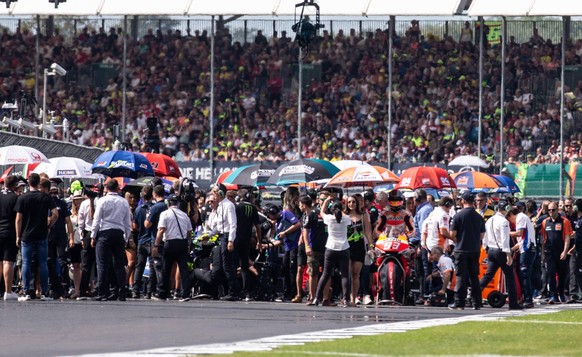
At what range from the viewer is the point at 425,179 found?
97.6ft

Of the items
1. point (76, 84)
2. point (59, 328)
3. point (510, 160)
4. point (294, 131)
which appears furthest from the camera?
point (76, 84)

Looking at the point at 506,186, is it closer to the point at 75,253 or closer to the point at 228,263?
the point at 228,263

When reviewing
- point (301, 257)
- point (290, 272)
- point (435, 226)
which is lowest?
point (290, 272)

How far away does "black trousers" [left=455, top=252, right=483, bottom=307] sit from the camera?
68.6ft

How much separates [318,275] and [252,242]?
138cm

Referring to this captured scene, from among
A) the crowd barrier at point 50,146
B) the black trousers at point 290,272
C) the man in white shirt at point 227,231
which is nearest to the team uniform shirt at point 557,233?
the black trousers at point 290,272

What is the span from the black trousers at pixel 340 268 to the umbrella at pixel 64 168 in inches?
347

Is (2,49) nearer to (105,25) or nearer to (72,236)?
(105,25)

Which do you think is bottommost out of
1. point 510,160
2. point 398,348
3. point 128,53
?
point 398,348

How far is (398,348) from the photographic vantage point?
14.1 meters

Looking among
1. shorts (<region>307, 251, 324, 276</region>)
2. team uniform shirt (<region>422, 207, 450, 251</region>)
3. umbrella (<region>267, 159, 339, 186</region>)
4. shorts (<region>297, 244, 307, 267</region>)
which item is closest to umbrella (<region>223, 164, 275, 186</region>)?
umbrella (<region>267, 159, 339, 186</region>)

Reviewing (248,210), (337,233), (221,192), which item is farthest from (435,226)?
(221,192)

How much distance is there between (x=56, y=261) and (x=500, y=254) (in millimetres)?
6567

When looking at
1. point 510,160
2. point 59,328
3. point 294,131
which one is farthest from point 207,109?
point 59,328
